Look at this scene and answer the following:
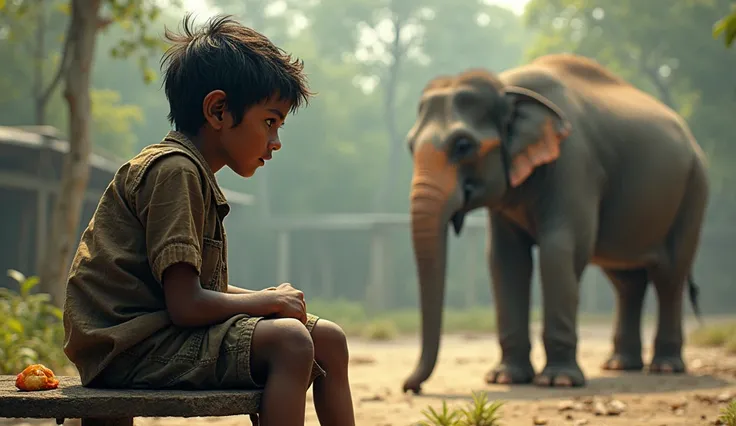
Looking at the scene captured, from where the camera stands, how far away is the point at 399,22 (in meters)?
45.7

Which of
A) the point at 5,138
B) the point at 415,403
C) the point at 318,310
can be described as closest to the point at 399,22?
the point at 318,310

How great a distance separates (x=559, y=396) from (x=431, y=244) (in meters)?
1.33

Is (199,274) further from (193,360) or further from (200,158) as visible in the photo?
(200,158)

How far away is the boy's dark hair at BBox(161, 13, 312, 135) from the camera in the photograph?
302 cm

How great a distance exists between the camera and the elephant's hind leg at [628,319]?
30.3ft

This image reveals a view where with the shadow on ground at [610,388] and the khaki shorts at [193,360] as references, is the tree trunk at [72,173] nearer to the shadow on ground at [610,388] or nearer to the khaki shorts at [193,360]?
the shadow on ground at [610,388]

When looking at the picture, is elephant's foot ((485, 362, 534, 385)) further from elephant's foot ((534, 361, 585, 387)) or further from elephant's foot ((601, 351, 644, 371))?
elephant's foot ((601, 351, 644, 371))

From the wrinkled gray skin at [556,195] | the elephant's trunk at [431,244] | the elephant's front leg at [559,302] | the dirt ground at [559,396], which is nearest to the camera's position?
the dirt ground at [559,396]

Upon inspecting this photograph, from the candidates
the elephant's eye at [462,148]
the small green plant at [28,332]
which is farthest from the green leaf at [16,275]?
the elephant's eye at [462,148]

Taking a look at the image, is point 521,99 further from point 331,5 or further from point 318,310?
point 331,5

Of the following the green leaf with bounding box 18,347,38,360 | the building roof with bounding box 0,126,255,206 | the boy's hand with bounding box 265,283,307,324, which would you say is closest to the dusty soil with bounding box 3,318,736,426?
the green leaf with bounding box 18,347,38,360

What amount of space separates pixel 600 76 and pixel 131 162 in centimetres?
664

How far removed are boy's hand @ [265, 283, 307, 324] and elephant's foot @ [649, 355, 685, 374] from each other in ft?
20.8

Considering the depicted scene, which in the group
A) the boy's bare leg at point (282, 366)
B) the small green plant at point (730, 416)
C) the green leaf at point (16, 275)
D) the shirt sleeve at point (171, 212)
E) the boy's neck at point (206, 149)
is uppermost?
the boy's neck at point (206, 149)
